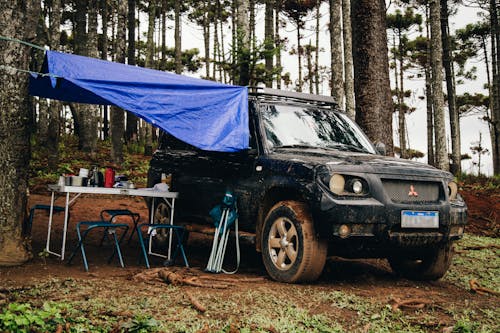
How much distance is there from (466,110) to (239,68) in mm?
35600

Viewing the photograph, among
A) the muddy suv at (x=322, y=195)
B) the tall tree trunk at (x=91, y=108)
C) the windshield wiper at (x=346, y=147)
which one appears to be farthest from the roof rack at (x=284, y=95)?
the tall tree trunk at (x=91, y=108)

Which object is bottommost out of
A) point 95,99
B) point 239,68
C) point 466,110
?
point 95,99

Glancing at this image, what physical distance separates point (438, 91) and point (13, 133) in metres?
13.6

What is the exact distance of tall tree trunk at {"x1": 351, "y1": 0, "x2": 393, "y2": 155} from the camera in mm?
8992

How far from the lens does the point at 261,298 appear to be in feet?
16.1

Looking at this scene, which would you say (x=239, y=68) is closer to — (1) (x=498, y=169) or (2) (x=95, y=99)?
(2) (x=95, y=99)

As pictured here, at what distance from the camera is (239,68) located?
11273mm

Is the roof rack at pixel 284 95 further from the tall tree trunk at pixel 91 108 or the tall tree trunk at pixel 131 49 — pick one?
the tall tree trunk at pixel 131 49

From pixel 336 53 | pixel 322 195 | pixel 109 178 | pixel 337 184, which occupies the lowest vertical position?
pixel 322 195

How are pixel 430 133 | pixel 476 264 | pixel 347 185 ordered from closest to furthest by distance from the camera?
pixel 347 185, pixel 476 264, pixel 430 133

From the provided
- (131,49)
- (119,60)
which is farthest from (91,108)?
(131,49)

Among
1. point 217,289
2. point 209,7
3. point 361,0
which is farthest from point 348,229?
point 209,7

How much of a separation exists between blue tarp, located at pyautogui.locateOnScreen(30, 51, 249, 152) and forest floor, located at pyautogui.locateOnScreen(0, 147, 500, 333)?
1646mm

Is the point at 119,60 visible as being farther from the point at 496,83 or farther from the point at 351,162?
the point at 496,83
